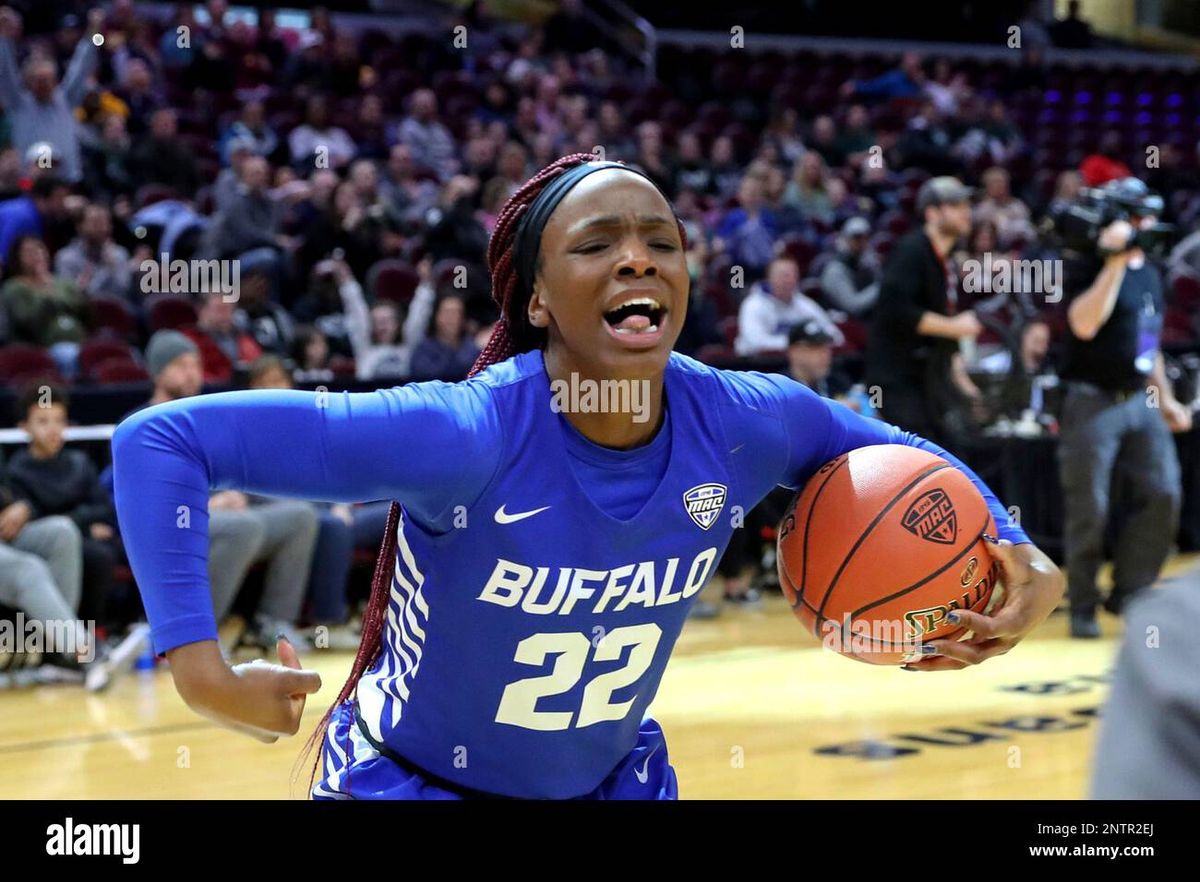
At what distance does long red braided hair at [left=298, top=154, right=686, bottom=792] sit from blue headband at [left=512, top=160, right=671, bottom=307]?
3cm

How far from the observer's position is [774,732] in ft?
18.5

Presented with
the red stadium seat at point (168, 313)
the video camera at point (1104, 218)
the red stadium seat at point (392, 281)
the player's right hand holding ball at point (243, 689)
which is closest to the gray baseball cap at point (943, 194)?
the video camera at point (1104, 218)

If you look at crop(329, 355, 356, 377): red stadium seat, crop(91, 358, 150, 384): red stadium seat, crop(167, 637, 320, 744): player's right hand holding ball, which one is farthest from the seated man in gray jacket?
crop(329, 355, 356, 377): red stadium seat

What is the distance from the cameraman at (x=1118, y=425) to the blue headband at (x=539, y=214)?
5079 millimetres

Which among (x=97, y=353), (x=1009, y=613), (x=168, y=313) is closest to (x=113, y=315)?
(x=168, y=313)

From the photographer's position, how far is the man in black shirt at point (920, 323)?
773 centimetres

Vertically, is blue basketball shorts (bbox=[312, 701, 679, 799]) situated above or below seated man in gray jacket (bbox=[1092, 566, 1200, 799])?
below

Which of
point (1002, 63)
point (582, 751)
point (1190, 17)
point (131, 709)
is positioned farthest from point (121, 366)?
point (1190, 17)

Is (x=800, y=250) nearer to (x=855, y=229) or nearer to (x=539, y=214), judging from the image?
(x=855, y=229)

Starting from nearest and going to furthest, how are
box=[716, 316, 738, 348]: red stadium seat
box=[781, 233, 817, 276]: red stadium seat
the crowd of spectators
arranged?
1. the crowd of spectators
2. box=[716, 316, 738, 348]: red stadium seat
3. box=[781, 233, 817, 276]: red stadium seat

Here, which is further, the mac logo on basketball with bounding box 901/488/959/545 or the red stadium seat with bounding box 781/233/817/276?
the red stadium seat with bounding box 781/233/817/276

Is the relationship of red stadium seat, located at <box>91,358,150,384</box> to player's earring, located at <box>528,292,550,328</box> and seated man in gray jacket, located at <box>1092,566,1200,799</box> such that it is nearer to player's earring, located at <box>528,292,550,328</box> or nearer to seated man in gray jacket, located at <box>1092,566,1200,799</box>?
player's earring, located at <box>528,292,550,328</box>

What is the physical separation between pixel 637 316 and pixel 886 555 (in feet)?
1.96

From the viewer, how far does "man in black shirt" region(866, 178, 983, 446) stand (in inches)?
304
